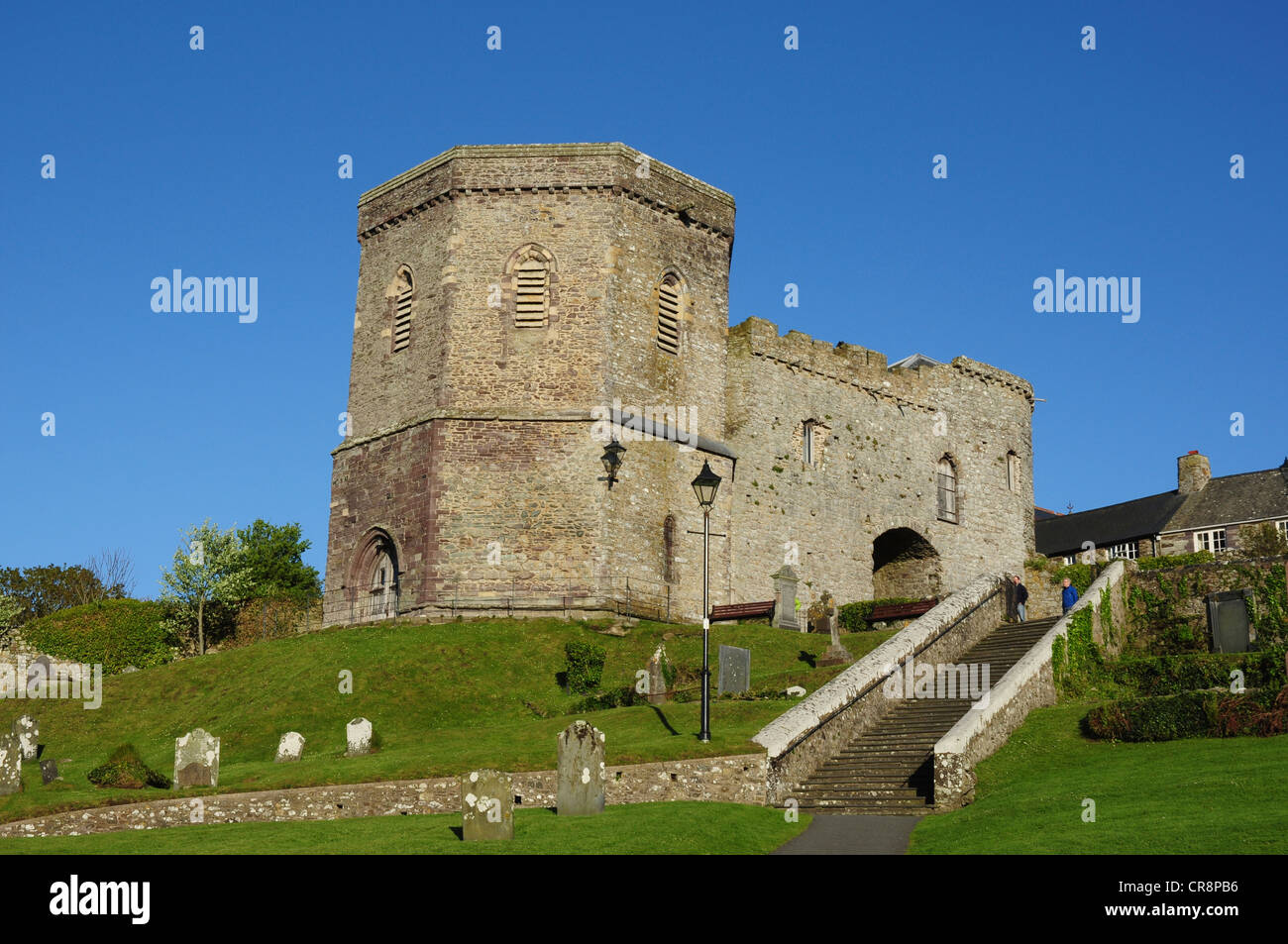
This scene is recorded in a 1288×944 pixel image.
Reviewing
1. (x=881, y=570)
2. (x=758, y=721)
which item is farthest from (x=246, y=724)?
(x=881, y=570)

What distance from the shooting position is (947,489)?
148 ft

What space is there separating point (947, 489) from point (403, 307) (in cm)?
1980

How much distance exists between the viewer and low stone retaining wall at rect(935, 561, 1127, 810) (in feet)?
61.6

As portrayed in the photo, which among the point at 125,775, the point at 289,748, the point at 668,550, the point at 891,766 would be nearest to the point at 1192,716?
the point at 891,766

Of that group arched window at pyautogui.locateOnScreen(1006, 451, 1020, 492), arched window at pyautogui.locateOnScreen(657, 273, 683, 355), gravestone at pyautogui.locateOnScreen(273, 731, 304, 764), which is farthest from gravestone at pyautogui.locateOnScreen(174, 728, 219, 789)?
arched window at pyautogui.locateOnScreen(1006, 451, 1020, 492)

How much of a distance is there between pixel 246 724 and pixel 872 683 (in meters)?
12.2

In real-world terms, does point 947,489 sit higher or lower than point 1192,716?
higher

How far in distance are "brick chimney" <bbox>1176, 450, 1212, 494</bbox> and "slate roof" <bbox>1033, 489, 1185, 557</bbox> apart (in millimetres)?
548

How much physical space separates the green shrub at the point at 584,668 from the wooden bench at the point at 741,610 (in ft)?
22.9

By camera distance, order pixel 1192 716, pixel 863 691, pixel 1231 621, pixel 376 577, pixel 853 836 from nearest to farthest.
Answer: pixel 853 836
pixel 1192 716
pixel 863 691
pixel 1231 621
pixel 376 577

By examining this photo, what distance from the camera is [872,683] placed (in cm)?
2345

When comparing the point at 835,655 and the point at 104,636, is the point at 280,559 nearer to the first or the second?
the point at 104,636

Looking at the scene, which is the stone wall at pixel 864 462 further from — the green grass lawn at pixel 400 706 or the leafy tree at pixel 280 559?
the leafy tree at pixel 280 559

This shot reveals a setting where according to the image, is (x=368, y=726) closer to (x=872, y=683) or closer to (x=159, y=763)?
(x=159, y=763)
